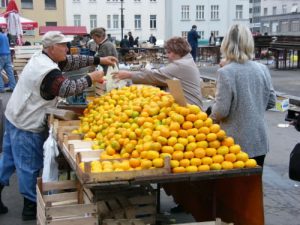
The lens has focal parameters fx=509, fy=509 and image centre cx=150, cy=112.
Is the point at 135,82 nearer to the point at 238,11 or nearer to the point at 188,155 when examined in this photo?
the point at 188,155

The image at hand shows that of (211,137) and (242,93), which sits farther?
(242,93)

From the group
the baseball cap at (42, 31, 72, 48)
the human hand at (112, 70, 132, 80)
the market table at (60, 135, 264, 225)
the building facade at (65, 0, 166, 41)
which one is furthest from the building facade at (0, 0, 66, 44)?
the market table at (60, 135, 264, 225)

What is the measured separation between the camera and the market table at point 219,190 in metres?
3.40

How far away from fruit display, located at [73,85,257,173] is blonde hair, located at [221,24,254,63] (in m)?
0.54

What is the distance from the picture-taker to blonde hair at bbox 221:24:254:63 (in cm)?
402

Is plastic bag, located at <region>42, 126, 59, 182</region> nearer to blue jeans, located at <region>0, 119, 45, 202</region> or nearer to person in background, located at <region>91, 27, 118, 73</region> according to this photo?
blue jeans, located at <region>0, 119, 45, 202</region>

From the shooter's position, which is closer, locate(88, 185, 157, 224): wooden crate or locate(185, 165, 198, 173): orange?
locate(185, 165, 198, 173): orange

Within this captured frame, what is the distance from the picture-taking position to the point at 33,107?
187 inches

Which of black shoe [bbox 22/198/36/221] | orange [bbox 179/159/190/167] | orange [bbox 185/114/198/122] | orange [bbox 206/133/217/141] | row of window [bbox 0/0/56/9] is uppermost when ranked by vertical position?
row of window [bbox 0/0/56/9]

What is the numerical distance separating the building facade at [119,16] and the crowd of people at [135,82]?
57.0m

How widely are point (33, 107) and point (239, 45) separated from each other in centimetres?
200

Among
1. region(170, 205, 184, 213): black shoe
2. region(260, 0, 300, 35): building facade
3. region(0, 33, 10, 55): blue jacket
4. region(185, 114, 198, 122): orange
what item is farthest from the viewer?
region(260, 0, 300, 35): building facade

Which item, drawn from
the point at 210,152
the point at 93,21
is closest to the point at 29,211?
the point at 210,152

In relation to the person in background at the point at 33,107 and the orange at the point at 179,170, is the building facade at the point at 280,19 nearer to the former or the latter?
the person in background at the point at 33,107
